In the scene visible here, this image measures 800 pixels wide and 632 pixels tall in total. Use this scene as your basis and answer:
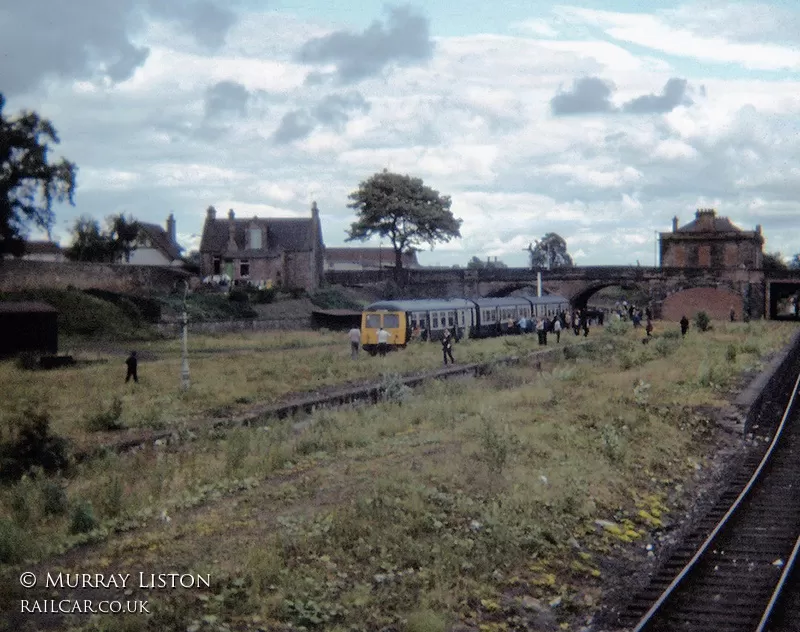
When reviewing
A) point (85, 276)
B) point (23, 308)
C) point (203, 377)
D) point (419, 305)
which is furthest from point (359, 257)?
point (203, 377)

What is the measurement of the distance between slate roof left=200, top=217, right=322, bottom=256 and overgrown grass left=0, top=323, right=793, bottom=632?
51.6m

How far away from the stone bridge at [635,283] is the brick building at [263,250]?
6.56 m

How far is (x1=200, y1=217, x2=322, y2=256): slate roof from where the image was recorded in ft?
240

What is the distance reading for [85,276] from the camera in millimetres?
51750

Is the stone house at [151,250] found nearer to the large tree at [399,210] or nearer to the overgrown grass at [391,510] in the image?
the large tree at [399,210]

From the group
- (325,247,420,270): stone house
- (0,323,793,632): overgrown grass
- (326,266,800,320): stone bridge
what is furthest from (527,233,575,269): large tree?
(0,323,793,632): overgrown grass

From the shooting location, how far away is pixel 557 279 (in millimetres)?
80375

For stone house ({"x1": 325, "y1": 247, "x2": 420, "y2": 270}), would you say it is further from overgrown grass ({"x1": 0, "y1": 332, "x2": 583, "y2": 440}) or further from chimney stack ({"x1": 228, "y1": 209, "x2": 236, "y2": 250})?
overgrown grass ({"x1": 0, "y1": 332, "x2": 583, "y2": 440})

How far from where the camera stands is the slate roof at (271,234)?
7306 centimetres

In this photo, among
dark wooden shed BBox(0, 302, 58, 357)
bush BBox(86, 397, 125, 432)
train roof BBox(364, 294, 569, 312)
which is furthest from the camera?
train roof BBox(364, 294, 569, 312)

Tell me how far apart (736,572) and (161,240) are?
73554 mm

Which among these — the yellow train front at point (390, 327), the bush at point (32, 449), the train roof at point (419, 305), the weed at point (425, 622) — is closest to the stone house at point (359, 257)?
the train roof at point (419, 305)

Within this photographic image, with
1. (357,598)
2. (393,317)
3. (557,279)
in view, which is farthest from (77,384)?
(557,279)

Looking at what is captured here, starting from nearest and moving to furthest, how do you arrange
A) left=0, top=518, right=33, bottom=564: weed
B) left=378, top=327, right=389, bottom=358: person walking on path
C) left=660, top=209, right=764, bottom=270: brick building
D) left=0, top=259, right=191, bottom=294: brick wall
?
left=0, top=518, right=33, bottom=564: weed, left=378, top=327, right=389, bottom=358: person walking on path, left=0, top=259, right=191, bottom=294: brick wall, left=660, top=209, right=764, bottom=270: brick building
